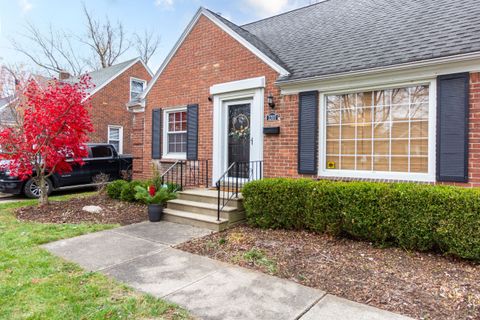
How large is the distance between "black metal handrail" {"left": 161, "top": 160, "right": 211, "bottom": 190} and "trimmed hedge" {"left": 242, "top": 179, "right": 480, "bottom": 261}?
2318 mm

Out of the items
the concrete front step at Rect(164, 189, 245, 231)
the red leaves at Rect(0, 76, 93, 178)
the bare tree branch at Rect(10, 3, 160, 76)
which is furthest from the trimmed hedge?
the bare tree branch at Rect(10, 3, 160, 76)

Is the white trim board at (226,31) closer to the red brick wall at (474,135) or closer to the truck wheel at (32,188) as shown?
the red brick wall at (474,135)

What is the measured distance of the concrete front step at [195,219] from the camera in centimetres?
552

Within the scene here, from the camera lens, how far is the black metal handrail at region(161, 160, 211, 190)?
773 centimetres

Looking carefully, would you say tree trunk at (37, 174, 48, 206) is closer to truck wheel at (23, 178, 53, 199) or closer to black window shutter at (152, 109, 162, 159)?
truck wheel at (23, 178, 53, 199)

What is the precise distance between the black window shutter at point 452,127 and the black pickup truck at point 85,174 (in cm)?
916

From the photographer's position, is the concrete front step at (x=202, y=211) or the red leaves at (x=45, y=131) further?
the red leaves at (x=45, y=131)

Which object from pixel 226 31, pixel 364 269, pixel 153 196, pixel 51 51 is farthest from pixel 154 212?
pixel 51 51

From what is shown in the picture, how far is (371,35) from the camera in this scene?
6.39 m

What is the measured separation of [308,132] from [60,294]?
475cm

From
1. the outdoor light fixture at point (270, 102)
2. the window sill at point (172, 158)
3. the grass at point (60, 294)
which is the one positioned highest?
the outdoor light fixture at point (270, 102)

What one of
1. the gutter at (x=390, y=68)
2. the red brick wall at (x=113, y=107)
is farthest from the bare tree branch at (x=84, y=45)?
the gutter at (x=390, y=68)

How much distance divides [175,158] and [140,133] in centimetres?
177

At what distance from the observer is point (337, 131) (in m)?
5.95
